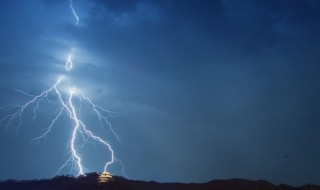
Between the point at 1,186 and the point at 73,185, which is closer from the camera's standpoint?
the point at 73,185

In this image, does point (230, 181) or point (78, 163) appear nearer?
point (230, 181)

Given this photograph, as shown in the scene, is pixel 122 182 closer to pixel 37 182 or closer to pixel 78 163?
pixel 37 182

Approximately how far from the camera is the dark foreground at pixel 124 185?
1945cm

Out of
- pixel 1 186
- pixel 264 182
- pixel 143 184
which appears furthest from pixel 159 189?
pixel 1 186

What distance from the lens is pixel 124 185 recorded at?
64.6 ft

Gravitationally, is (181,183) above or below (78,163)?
below

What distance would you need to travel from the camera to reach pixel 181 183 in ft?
71.3

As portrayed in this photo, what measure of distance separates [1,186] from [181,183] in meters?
9.71

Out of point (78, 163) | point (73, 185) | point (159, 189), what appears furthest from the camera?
point (78, 163)

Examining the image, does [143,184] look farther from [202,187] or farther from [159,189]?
[202,187]

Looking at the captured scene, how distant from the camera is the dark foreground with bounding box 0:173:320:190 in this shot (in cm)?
1945

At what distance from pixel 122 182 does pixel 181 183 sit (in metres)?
3.47

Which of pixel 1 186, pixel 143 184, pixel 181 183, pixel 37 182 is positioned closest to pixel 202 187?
pixel 181 183

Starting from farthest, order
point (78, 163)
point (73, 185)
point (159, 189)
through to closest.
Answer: point (78, 163)
point (159, 189)
point (73, 185)
